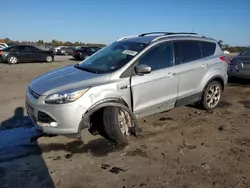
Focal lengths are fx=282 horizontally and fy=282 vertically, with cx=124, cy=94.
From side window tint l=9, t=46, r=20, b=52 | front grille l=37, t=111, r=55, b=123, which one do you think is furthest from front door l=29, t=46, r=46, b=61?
front grille l=37, t=111, r=55, b=123

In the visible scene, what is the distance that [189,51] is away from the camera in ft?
19.3

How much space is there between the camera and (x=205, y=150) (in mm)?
4426

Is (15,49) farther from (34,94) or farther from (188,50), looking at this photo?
(34,94)

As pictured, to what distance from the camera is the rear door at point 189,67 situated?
561cm

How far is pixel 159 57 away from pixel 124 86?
105cm

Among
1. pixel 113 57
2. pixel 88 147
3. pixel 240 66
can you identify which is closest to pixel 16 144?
pixel 88 147

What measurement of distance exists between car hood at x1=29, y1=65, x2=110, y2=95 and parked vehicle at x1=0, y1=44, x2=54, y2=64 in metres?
17.4

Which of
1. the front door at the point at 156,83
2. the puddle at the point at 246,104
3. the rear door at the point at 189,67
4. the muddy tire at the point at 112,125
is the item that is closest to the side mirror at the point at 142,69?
the front door at the point at 156,83

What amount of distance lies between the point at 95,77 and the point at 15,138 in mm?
1854

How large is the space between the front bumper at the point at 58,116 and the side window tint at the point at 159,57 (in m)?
1.54

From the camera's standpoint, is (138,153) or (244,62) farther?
(244,62)

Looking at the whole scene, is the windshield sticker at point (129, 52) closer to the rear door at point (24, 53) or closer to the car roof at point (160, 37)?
the car roof at point (160, 37)

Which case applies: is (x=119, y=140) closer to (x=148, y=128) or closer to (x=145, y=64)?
(x=148, y=128)

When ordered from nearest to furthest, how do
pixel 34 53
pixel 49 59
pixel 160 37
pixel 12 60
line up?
pixel 160 37
pixel 12 60
pixel 34 53
pixel 49 59
